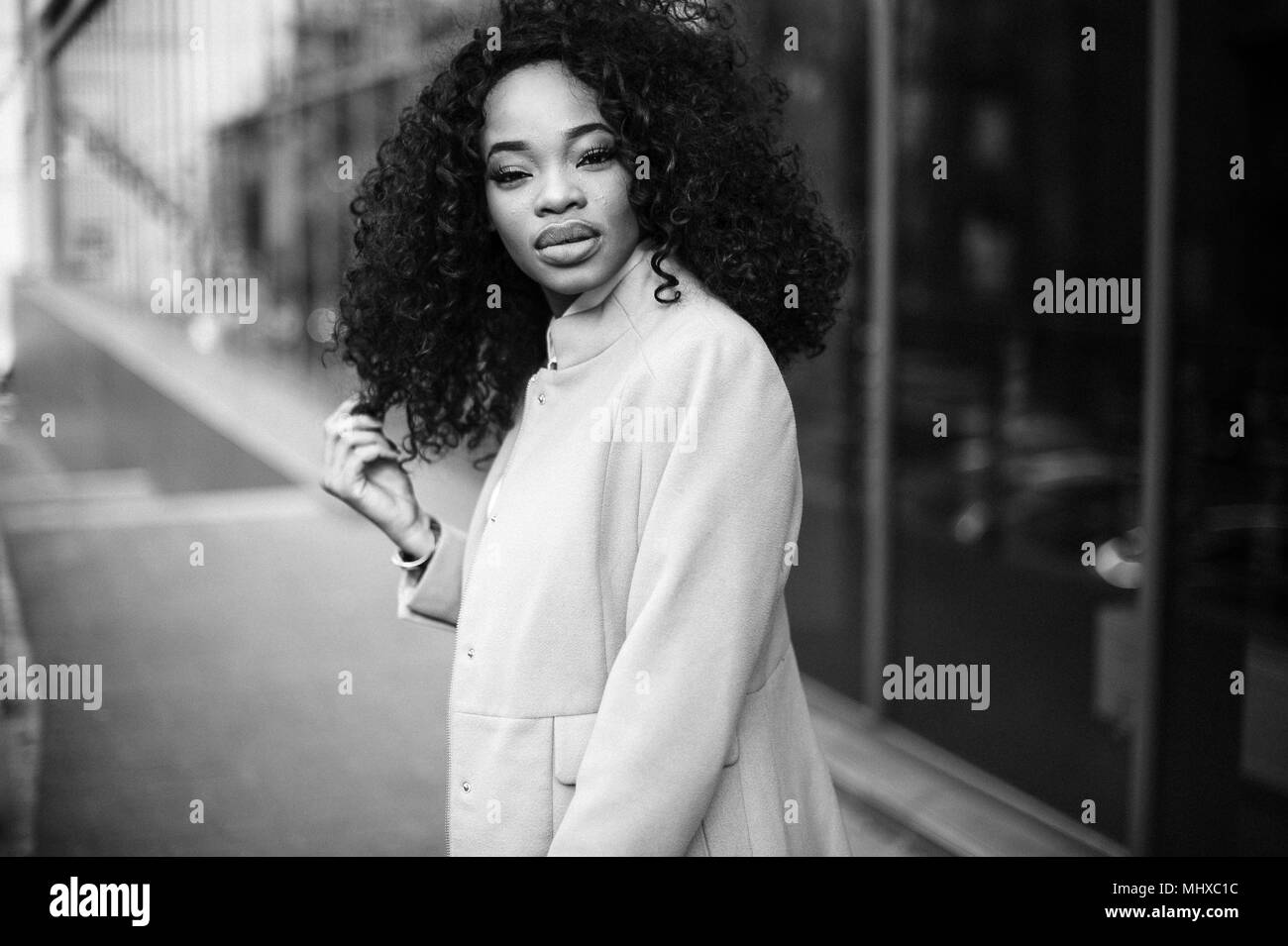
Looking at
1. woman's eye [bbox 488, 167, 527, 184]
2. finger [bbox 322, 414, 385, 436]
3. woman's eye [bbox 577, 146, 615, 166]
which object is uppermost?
woman's eye [bbox 577, 146, 615, 166]

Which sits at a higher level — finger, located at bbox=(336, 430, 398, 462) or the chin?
the chin

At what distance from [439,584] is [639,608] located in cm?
51

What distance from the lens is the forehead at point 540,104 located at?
5.58 ft

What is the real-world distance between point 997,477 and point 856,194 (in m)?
2.75

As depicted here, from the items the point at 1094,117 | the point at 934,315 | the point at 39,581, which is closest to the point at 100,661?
the point at 39,581

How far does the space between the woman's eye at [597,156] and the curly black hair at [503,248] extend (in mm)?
13

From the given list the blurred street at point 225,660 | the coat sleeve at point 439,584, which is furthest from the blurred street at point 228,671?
the coat sleeve at point 439,584

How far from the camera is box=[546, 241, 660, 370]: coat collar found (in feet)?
5.74

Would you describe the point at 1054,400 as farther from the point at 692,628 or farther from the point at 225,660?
the point at 692,628

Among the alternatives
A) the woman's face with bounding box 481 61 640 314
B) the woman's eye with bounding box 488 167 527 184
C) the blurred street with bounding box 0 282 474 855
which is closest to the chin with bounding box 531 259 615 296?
the woman's face with bounding box 481 61 640 314

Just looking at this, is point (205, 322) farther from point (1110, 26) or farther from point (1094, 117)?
point (1110, 26)

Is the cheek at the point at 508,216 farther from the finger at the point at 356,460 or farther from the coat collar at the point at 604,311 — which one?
the finger at the point at 356,460

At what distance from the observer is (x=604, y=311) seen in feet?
5.78

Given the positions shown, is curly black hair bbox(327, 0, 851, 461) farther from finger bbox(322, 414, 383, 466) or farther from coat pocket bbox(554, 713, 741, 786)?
coat pocket bbox(554, 713, 741, 786)
